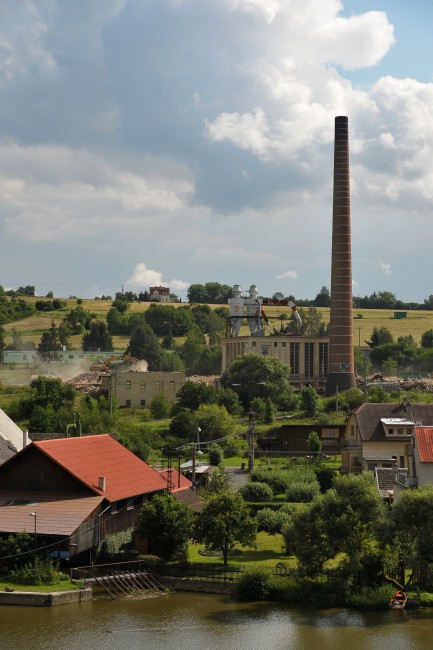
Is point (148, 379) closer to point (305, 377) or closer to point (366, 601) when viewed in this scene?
point (305, 377)

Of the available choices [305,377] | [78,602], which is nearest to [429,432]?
[78,602]

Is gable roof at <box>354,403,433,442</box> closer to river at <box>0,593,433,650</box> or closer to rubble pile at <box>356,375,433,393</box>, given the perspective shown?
river at <box>0,593,433,650</box>

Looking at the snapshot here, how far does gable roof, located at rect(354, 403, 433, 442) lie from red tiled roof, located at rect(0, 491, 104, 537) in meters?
20.4

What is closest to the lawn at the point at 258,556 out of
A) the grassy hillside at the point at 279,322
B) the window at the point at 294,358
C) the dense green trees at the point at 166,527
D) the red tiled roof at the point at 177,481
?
the dense green trees at the point at 166,527

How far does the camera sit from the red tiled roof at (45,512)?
40.3m

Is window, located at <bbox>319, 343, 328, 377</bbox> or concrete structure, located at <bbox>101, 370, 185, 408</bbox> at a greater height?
window, located at <bbox>319, 343, 328, 377</bbox>

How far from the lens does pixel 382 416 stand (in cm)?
5962

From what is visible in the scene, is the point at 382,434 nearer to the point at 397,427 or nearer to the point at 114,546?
the point at 397,427

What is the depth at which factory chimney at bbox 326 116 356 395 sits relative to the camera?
325 feet

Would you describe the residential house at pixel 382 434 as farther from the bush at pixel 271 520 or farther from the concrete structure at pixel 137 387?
the concrete structure at pixel 137 387

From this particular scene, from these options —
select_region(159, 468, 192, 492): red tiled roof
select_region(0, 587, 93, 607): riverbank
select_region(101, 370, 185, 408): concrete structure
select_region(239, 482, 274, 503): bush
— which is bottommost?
select_region(0, 587, 93, 607): riverbank

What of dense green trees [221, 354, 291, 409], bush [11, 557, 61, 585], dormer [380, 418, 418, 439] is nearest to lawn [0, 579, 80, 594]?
bush [11, 557, 61, 585]

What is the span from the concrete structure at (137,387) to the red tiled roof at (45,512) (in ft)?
194

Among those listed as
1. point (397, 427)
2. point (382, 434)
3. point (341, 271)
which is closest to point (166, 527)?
point (397, 427)
